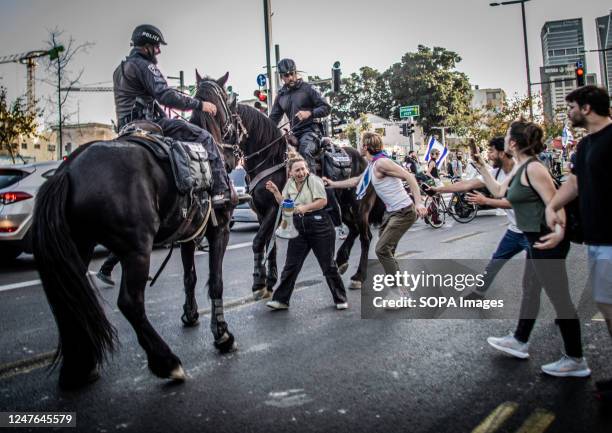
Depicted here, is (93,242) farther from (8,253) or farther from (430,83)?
(430,83)

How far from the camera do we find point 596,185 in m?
3.47

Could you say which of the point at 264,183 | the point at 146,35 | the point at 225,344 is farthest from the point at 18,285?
the point at 146,35

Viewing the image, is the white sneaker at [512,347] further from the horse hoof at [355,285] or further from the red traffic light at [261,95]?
the red traffic light at [261,95]

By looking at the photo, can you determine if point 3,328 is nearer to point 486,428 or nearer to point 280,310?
point 280,310

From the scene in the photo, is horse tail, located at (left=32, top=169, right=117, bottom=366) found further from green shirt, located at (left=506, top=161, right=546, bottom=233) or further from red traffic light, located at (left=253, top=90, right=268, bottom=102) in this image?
red traffic light, located at (left=253, top=90, right=268, bottom=102)

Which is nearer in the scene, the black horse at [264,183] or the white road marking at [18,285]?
the black horse at [264,183]

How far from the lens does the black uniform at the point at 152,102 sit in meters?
4.84

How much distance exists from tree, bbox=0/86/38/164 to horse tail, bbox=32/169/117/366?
21710 millimetres

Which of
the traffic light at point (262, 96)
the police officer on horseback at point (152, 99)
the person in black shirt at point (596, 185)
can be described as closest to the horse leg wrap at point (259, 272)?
the police officer on horseback at point (152, 99)

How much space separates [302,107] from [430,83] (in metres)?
63.1

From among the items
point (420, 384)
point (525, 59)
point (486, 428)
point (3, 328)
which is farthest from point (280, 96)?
point (525, 59)

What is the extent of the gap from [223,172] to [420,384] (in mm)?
2652

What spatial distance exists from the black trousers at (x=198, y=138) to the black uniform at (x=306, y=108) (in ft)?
9.83

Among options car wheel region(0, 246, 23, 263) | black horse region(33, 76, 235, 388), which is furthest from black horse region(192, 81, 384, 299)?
car wheel region(0, 246, 23, 263)
